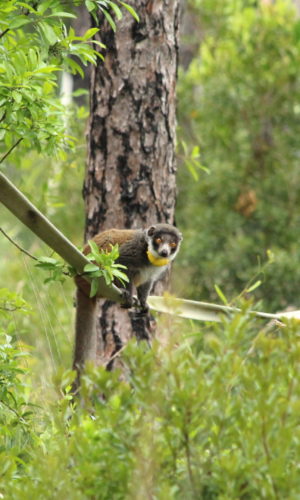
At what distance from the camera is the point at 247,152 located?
31.2ft

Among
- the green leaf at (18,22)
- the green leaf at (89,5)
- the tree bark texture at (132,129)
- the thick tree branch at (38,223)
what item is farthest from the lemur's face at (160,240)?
the green leaf at (18,22)

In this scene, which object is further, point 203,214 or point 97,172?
point 203,214

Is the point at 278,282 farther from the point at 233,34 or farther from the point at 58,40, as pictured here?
the point at 58,40

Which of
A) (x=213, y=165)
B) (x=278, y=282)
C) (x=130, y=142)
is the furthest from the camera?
(x=213, y=165)

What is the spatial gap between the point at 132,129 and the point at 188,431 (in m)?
3.17

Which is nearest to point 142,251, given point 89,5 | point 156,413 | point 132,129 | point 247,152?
point 132,129

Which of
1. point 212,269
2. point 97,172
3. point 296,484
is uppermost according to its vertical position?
point 212,269

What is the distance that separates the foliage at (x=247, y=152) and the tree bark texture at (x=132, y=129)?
3.83m

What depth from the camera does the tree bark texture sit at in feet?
16.4

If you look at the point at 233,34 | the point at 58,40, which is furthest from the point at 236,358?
the point at 233,34

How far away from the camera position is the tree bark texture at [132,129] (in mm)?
5008

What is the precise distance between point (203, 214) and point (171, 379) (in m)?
7.52

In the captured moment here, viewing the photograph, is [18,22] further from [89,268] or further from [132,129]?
[132,129]

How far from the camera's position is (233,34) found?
9.53 metres
